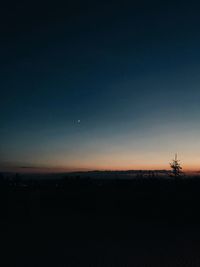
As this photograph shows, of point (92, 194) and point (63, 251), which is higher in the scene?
point (92, 194)

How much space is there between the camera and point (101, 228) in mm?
18062

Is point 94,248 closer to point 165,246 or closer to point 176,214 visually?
point 165,246

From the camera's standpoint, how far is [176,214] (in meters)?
21.6

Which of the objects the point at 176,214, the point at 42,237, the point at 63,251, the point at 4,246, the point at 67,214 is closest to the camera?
the point at 63,251

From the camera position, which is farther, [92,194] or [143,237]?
[92,194]

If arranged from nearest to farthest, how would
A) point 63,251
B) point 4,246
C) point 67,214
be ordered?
point 63,251 < point 4,246 < point 67,214

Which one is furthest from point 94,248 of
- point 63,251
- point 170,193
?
point 170,193

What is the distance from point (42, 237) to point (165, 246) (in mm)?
5350

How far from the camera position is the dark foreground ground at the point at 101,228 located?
12423 mm

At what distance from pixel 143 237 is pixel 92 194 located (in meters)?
9.61

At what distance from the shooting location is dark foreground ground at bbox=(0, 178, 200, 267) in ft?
40.8

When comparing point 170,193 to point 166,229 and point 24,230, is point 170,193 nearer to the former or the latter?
point 166,229

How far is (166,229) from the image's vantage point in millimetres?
18062

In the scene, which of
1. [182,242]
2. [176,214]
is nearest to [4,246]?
[182,242]
